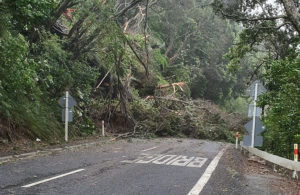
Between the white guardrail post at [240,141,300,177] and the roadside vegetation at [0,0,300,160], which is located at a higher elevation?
the roadside vegetation at [0,0,300,160]

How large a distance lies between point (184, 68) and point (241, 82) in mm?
19785

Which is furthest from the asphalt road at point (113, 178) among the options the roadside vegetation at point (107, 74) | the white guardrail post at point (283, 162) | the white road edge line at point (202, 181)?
the roadside vegetation at point (107, 74)

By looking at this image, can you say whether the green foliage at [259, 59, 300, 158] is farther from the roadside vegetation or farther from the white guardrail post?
the white guardrail post

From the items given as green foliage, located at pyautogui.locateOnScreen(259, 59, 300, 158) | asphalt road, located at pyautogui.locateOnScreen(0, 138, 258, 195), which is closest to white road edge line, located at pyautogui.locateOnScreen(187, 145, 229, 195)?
asphalt road, located at pyautogui.locateOnScreen(0, 138, 258, 195)

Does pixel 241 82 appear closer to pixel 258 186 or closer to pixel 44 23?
pixel 44 23

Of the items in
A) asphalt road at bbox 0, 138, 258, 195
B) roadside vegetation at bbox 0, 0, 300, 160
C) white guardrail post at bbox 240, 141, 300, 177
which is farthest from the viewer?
roadside vegetation at bbox 0, 0, 300, 160

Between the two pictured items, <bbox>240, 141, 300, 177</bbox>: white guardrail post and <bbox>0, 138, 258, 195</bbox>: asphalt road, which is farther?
<bbox>240, 141, 300, 177</bbox>: white guardrail post

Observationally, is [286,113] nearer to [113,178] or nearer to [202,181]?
[202,181]

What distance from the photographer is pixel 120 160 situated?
10023mm

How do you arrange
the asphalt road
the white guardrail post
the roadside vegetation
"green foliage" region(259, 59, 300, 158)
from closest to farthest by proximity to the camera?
1. the asphalt road
2. the white guardrail post
3. the roadside vegetation
4. "green foliage" region(259, 59, 300, 158)

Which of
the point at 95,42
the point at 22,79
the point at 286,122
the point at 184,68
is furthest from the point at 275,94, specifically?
the point at 184,68

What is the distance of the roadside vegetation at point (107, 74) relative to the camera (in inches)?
466

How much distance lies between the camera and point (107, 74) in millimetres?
23500

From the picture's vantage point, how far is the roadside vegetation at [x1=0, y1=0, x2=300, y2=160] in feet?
38.8
